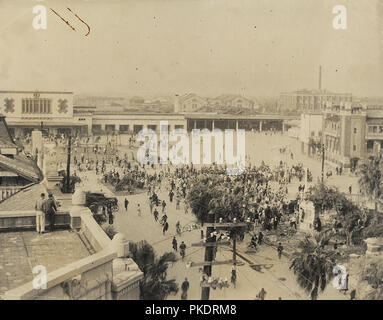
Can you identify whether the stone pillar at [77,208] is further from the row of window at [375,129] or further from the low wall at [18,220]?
the row of window at [375,129]

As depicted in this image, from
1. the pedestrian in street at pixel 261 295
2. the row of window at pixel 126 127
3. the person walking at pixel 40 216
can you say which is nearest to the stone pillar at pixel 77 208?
the person walking at pixel 40 216

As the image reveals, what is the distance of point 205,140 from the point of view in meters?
7.28

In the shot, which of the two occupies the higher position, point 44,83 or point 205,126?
point 44,83

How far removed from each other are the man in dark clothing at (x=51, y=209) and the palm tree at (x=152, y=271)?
2.89 ft

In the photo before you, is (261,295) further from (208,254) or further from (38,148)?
(38,148)

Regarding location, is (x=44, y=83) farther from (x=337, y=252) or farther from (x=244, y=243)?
(x=337, y=252)

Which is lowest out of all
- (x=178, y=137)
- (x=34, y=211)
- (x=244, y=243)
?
(x=244, y=243)

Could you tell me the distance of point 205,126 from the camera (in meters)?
7.27

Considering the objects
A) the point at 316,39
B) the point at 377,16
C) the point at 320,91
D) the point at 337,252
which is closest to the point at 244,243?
the point at 337,252

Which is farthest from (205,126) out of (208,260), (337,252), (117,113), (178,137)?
(337,252)

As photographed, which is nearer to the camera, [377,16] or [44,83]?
[44,83]

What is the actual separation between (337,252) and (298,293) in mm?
717

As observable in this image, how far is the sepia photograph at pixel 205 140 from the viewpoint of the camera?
6.66 metres

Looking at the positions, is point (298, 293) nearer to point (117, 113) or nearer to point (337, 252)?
point (337, 252)
